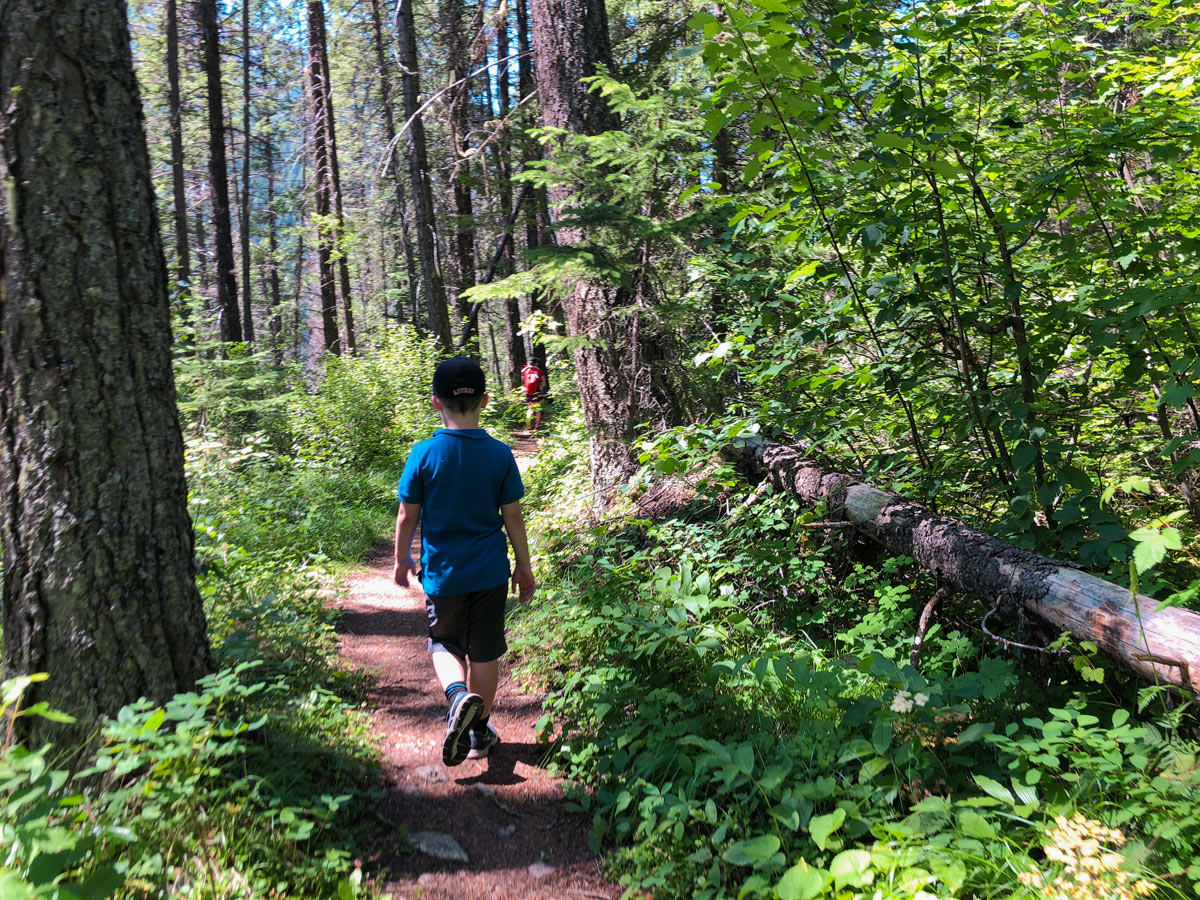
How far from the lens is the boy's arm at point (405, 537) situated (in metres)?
3.75

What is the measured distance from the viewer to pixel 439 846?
3.13 metres

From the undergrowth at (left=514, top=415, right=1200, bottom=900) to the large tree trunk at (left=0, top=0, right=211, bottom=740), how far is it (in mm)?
2143

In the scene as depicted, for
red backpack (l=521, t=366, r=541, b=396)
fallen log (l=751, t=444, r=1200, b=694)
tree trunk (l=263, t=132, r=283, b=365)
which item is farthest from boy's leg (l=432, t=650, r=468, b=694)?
tree trunk (l=263, t=132, r=283, b=365)

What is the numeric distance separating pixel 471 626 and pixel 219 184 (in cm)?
1347

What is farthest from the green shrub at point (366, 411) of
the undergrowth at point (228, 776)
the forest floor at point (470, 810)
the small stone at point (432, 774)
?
the small stone at point (432, 774)

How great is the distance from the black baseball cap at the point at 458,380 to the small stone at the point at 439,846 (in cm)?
204

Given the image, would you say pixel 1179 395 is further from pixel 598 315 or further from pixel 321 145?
pixel 321 145

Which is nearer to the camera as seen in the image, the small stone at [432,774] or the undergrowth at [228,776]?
the undergrowth at [228,776]

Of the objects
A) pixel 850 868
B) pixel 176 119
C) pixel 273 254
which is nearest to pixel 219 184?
pixel 176 119

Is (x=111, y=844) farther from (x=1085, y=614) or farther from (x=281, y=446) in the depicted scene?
(x=281, y=446)

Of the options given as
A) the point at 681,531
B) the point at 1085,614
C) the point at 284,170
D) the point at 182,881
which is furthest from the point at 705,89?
the point at 284,170

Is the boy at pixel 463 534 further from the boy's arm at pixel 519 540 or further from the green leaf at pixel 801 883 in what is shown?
the green leaf at pixel 801 883

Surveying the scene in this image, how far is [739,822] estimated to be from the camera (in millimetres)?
2877

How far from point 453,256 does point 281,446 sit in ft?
32.0
